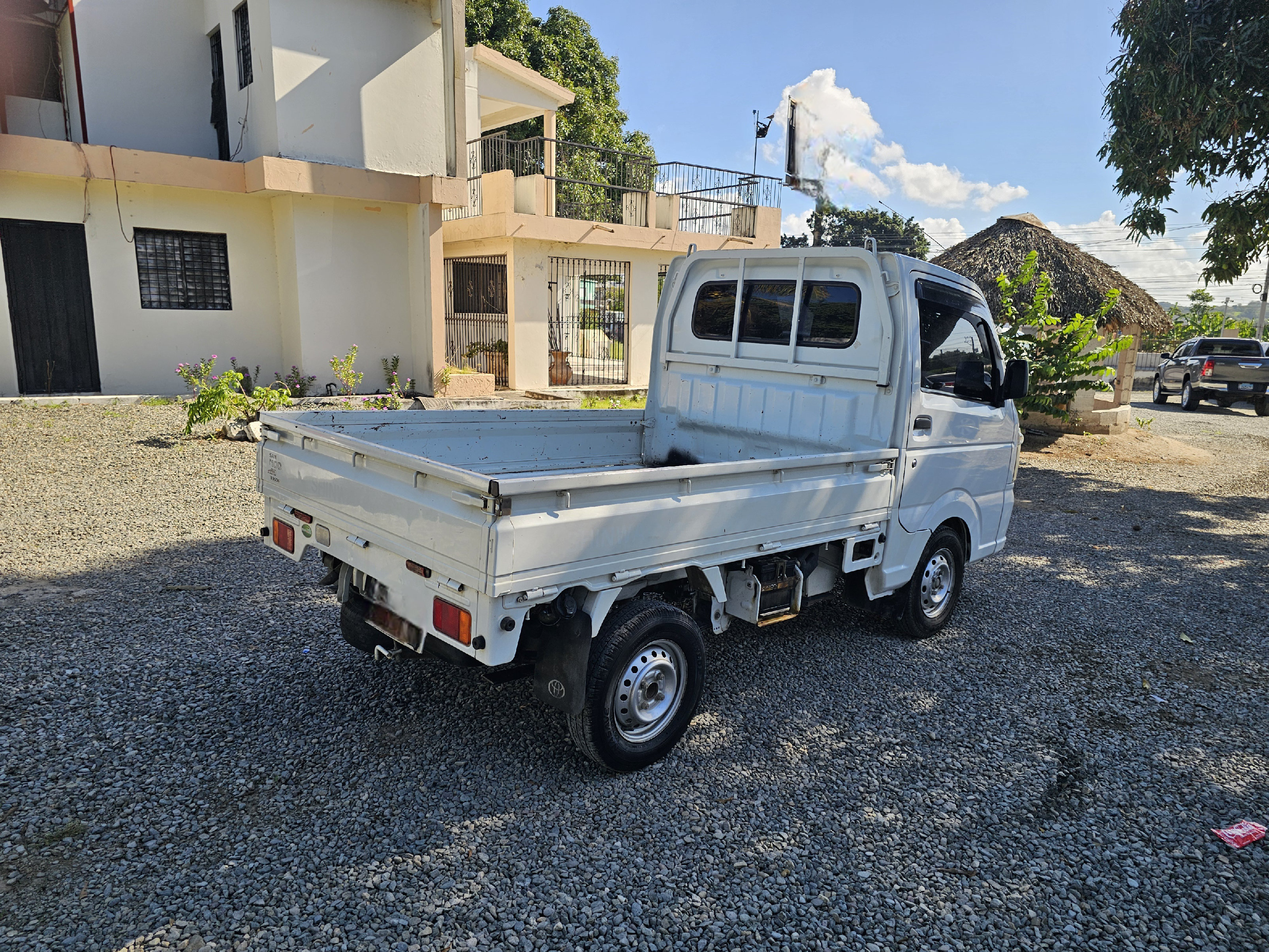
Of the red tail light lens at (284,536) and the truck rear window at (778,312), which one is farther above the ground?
the truck rear window at (778,312)

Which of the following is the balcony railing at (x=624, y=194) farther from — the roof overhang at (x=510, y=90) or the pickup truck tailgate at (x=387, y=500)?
the pickup truck tailgate at (x=387, y=500)

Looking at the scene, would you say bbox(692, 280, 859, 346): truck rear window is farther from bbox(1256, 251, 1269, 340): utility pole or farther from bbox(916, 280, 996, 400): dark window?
bbox(1256, 251, 1269, 340): utility pole

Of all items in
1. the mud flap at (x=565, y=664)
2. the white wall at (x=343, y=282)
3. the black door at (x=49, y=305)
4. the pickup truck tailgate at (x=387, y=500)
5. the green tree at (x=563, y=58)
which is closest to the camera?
the pickup truck tailgate at (x=387, y=500)

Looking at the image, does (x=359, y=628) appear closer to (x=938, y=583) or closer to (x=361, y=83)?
(x=938, y=583)

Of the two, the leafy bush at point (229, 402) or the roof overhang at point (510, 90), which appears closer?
the leafy bush at point (229, 402)

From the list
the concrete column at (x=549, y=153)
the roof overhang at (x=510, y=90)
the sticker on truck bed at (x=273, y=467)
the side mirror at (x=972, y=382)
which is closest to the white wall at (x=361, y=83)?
the concrete column at (x=549, y=153)

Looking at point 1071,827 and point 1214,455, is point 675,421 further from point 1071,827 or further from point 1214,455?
point 1214,455

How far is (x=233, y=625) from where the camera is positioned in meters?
5.12

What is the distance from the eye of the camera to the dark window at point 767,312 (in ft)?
16.9

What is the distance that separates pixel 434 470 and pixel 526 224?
520 inches

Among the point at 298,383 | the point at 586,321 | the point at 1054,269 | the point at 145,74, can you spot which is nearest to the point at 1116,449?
the point at 1054,269

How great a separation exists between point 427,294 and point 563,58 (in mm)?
16311

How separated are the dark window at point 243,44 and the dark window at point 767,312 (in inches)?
438

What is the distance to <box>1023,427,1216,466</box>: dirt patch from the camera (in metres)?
13.6
